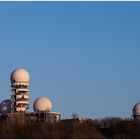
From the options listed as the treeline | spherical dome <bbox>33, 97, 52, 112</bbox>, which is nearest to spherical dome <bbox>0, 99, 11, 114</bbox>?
spherical dome <bbox>33, 97, 52, 112</bbox>

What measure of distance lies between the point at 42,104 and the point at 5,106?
6337 mm

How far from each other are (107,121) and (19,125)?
14.2 m

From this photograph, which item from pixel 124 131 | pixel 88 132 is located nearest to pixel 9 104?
pixel 124 131

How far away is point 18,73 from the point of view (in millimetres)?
47344

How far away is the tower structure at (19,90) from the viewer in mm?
47469

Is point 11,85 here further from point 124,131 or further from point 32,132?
point 32,132

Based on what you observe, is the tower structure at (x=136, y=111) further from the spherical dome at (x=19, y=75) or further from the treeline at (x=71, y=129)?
the spherical dome at (x=19, y=75)

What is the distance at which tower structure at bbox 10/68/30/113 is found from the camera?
47.5 m

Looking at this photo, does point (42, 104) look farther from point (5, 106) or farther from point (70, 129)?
point (70, 129)

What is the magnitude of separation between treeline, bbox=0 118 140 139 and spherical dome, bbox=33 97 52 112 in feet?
21.3

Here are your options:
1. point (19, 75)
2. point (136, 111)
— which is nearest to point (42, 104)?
point (19, 75)

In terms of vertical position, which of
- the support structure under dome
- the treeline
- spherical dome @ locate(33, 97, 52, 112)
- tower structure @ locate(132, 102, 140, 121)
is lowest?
the treeline

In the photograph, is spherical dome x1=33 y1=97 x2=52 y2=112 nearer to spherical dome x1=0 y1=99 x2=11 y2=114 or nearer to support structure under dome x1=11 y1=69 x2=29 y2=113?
support structure under dome x1=11 y1=69 x2=29 y2=113

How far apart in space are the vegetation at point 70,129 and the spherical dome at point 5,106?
11705mm
